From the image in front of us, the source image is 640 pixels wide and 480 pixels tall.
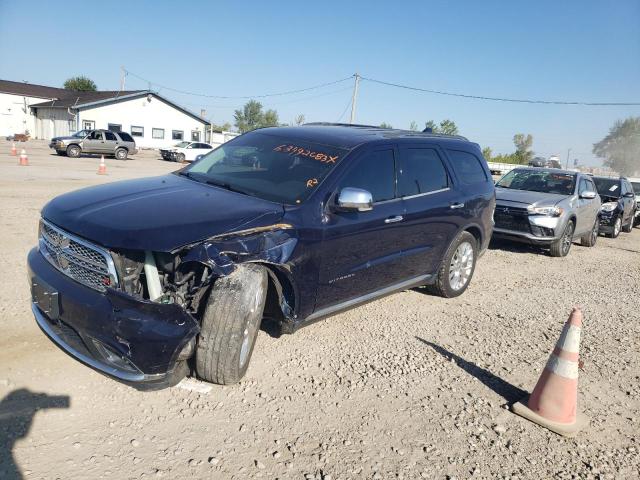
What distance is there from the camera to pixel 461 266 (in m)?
5.80

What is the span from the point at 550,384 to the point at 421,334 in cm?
143

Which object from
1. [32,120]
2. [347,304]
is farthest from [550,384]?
[32,120]

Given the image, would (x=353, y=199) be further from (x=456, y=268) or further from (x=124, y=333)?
(x=456, y=268)

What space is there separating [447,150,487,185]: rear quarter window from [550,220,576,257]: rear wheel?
12.1 feet

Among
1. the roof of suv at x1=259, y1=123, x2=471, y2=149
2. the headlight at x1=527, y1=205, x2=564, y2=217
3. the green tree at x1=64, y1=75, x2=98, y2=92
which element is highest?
the green tree at x1=64, y1=75, x2=98, y2=92

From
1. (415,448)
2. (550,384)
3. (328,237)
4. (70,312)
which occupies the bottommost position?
(415,448)

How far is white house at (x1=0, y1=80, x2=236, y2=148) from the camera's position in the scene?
3934 centimetres

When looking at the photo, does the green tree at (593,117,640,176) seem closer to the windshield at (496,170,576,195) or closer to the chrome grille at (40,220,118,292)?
the windshield at (496,170,576,195)

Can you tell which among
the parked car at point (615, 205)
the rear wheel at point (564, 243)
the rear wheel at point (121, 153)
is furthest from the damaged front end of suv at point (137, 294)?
the rear wheel at point (121, 153)

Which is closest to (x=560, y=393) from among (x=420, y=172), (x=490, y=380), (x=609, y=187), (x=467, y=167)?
(x=490, y=380)

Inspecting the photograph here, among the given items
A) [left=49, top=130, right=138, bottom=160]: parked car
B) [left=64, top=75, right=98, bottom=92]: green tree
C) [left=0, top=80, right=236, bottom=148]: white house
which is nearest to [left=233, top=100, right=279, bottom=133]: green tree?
[left=64, top=75, right=98, bottom=92]: green tree

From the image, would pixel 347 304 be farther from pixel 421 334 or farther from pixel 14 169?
pixel 14 169

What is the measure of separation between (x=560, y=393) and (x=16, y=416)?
3.52 metres

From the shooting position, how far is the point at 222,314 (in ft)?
10.0
